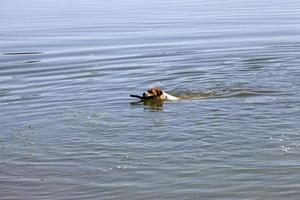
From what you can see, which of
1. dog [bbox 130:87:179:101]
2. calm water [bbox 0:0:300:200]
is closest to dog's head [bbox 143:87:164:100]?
dog [bbox 130:87:179:101]

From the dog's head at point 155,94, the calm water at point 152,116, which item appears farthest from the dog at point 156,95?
the calm water at point 152,116

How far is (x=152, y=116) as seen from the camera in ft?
39.0

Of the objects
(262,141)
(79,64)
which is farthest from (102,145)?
(79,64)

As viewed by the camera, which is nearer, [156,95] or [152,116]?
[152,116]

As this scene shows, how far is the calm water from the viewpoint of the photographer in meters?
8.37

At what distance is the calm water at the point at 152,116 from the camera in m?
8.37

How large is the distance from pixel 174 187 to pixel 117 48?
12.9 metres

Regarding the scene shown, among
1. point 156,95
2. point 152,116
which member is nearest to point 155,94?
point 156,95

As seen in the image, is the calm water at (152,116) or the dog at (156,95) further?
the dog at (156,95)

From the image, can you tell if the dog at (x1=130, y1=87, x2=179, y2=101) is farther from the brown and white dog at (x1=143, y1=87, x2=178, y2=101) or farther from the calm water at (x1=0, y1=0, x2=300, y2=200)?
the calm water at (x1=0, y1=0, x2=300, y2=200)

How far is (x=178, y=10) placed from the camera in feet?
113

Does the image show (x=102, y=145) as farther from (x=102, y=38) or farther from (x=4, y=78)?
(x=102, y=38)

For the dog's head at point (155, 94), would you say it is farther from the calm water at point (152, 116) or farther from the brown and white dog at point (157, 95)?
the calm water at point (152, 116)

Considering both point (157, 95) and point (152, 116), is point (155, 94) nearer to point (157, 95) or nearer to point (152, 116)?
point (157, 95)
